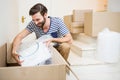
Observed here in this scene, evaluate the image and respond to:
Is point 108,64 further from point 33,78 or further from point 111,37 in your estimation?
point 33,78

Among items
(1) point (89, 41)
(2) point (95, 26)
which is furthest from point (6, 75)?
(1) point (89, 41)

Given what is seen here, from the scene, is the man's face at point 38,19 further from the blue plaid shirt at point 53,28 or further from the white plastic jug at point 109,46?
the white plastic jug at point 109,46

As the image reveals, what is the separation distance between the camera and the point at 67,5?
3.78 m

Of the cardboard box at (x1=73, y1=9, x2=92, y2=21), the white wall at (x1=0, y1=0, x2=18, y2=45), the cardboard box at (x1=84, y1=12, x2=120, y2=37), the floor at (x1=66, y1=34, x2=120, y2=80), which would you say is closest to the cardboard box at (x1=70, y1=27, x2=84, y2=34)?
the cardboard box at (x1=73, y1=9, x2=92, y2=21)

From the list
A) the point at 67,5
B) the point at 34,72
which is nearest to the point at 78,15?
the point at 67,5

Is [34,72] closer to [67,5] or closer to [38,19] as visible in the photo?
[38,19]

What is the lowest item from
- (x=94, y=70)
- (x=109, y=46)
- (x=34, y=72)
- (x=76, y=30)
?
(x=94, y=70)

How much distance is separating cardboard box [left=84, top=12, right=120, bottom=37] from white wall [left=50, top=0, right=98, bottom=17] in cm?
116

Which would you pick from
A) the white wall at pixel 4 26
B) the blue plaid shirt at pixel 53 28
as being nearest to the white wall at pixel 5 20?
the white wall at pixel 4 26

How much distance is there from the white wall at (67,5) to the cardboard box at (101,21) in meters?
1.16

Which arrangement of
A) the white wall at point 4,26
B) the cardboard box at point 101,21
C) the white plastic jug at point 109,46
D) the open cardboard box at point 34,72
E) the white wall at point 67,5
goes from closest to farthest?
the open cardboard box at point 34,72 < the white wall at point 4,26 < the white plastic jug at point 109,46 < the cardboard box at point 101,21 < the white wall at point 67,5

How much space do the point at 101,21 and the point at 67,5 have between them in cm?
130

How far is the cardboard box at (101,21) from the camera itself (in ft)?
8.56

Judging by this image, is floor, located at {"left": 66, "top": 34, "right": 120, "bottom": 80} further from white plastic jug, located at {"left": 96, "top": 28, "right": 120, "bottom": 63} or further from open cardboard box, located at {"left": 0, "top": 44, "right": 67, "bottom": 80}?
open cardboard box, located at {"left": 0, "top": 44, "right": 67, "bottom": 80}
